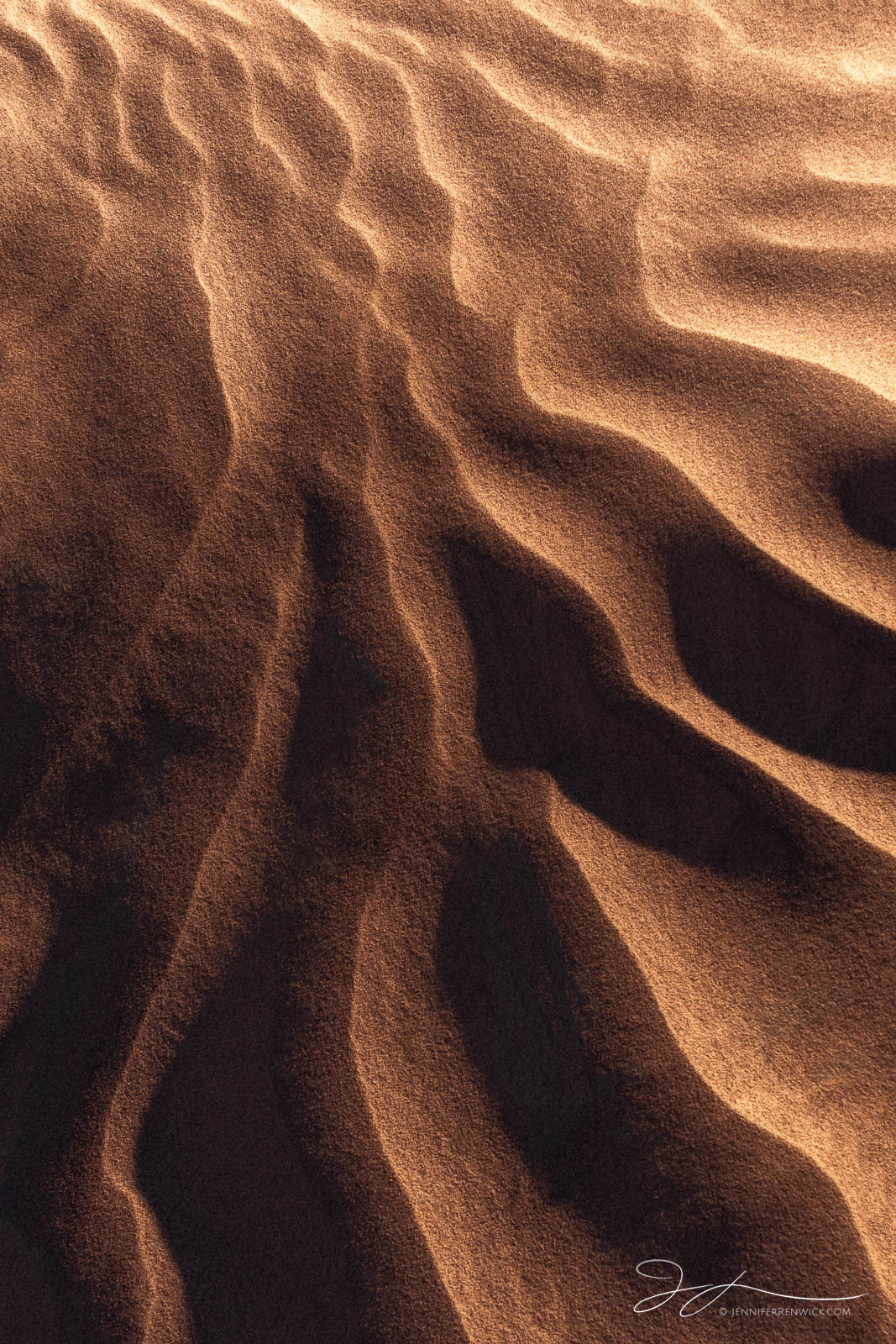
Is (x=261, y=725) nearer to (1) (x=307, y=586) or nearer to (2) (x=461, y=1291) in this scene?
(1) (x=307, y=586)

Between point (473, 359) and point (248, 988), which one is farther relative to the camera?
point (473, 359)

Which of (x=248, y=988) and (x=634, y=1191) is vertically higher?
(x=248, y=988)

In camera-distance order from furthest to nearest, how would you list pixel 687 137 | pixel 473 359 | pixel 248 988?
pixel 687 137, pixel 473 359, pixel 248 988

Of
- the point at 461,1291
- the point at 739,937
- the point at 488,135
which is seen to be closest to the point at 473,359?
the point at 488,135
